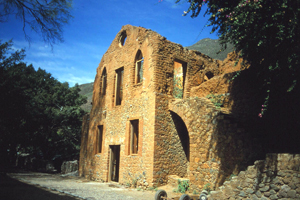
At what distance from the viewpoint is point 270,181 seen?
589 cm

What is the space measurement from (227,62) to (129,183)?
8.77 metres

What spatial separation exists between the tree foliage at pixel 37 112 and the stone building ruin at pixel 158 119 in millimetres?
8156

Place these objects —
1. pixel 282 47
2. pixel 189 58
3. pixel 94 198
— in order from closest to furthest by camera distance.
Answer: pixel 282 47, pixel 94 198, pixel 189 58

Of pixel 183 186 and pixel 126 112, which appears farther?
pixel 126 112

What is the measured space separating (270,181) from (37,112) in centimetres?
2171

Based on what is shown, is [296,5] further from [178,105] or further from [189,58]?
[189,58]

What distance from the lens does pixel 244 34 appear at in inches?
288

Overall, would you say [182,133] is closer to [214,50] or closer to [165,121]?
[165,121]

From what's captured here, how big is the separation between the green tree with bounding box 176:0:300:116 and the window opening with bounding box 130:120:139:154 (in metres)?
6.39

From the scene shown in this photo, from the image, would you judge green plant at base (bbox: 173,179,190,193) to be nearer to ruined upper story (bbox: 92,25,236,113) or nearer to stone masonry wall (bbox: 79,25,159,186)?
stone masonry wall (bbox: 79,25,159,186)

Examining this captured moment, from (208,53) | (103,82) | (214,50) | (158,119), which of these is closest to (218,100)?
(158,119)

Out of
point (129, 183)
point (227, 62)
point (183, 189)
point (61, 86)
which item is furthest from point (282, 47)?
Result: point (61, 86)

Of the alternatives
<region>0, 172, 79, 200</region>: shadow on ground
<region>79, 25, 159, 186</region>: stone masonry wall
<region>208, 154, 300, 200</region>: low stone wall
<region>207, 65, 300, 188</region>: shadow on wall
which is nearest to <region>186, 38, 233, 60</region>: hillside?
<region>79, 25, 159, 186</region>: stone masonry wall

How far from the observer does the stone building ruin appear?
8.82 meters
